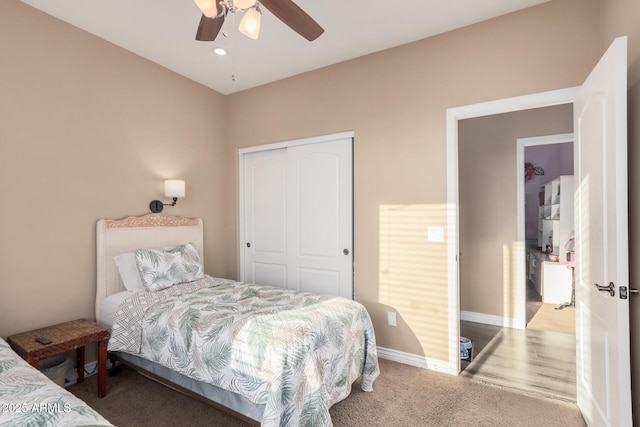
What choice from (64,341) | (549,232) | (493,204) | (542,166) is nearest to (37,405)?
(64,341)

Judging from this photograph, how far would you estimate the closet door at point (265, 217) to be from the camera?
3.84 meters

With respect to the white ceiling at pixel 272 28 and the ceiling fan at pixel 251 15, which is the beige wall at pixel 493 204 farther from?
the ceiling fan at pixel 251 15

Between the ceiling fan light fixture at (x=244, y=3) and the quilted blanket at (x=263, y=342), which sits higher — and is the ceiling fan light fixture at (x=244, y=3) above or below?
above

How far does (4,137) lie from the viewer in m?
2.36

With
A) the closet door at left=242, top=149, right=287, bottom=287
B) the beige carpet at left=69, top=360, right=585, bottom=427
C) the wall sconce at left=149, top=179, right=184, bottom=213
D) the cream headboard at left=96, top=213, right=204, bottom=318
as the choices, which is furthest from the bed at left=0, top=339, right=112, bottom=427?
the closet door at left=242, top=149, right=287, bottom=287

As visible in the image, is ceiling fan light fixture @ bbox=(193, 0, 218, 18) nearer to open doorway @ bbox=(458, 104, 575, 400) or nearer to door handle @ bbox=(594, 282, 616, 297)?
door handle @ bbox=(594, 282, 616, 297)

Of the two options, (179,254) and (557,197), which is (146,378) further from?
(557,197)

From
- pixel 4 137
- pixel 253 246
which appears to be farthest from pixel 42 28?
pixel 253 246

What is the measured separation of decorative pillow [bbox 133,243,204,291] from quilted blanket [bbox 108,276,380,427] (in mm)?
106

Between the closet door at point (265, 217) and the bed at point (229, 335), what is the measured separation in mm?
803

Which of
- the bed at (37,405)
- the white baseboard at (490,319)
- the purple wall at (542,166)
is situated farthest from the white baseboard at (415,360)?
the purple wall at (542,166)

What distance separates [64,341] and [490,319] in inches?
168

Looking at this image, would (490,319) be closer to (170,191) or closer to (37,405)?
(170,191)

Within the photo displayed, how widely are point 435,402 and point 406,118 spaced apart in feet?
7.53
